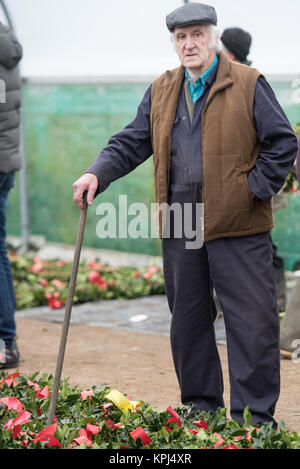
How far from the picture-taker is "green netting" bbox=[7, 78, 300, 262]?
32.6 feet

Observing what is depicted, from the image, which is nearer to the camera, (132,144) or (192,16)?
(192,16)

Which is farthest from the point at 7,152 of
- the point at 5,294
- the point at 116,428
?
the point at 116,428

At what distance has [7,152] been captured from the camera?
5.84 m

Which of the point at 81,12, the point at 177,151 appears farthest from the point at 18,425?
the point at 81,12

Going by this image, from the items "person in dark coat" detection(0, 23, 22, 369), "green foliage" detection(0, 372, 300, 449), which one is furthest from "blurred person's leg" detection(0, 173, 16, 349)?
"green foliage" detection(0, 372, 300, 449)

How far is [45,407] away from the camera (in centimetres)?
450

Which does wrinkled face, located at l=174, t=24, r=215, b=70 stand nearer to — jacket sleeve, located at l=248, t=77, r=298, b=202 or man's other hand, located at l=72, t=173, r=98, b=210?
jacket sleeve, located at l=248, t=77, r=298, b=202

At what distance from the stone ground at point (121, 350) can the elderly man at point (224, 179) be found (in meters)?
0.66

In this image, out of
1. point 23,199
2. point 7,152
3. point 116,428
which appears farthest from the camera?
point 23,199

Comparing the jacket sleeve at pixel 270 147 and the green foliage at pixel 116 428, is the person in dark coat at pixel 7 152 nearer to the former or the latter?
the green foliage at pixel 116 428

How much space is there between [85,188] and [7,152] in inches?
72.5

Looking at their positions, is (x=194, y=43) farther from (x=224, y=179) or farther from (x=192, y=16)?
(x=224, y=179)

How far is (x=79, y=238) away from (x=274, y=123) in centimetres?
100
